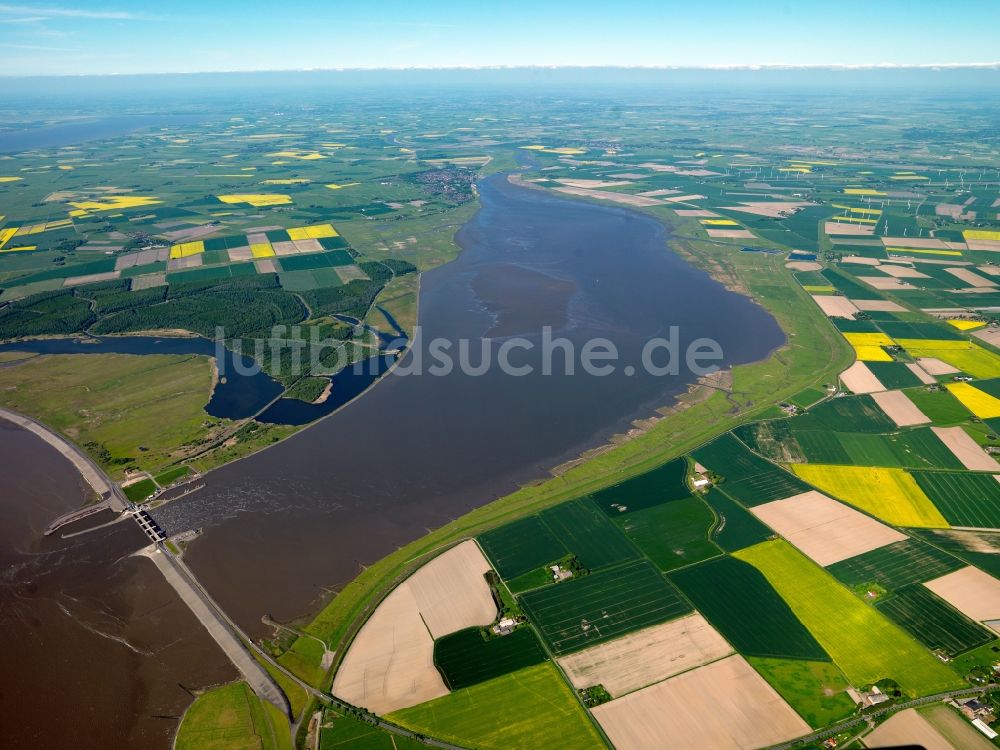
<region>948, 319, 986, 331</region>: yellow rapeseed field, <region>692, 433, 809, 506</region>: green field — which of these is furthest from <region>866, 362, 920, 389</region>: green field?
<region>692, 433, 809, 506</region>: green field

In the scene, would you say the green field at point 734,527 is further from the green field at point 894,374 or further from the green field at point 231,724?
the green field at point 894,374

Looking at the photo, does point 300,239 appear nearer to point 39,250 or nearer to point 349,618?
point 39,250

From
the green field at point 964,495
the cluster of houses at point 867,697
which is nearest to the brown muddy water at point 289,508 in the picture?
the green field at point 964,495

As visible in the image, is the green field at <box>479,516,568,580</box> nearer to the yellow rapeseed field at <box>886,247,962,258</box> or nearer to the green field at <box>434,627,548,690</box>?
the green field at <box>434,627,548,690</box>

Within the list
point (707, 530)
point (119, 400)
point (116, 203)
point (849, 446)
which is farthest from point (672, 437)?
point (116, 203)

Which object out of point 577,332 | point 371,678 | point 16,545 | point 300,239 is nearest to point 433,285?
point 577,332

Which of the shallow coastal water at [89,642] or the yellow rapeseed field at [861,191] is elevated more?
the yellow rapeseed field at [861,191]

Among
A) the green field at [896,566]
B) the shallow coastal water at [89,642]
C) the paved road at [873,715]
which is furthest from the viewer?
the green field at [896,566]
